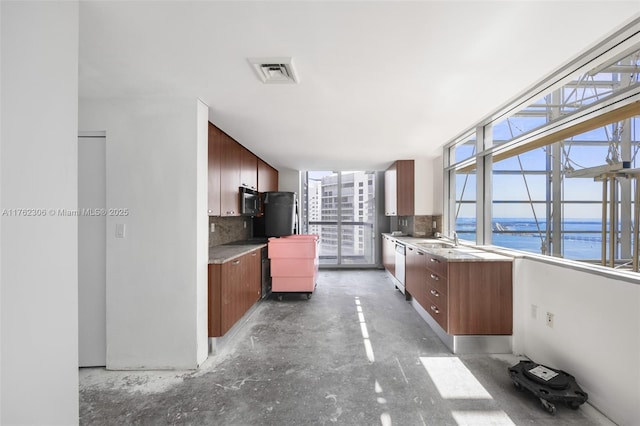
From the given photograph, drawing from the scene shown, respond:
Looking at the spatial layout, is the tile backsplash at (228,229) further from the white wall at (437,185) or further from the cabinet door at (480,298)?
the white wall at (437,185)

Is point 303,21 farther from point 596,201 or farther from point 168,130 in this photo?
point 596,201

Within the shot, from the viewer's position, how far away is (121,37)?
4.86 feet

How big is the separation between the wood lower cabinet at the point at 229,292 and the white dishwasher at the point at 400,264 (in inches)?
88.9

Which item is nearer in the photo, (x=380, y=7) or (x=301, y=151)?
(x=380, y=7)

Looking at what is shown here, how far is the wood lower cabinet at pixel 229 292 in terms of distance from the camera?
2.47m

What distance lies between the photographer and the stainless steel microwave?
365cm

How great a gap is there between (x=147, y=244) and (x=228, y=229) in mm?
1754

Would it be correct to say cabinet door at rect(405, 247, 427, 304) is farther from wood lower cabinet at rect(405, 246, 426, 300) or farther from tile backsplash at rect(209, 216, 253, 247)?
tile backsplash at rect(209, 216, 253, 247)

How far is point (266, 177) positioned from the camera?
16.4ft

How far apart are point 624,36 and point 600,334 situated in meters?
1.82

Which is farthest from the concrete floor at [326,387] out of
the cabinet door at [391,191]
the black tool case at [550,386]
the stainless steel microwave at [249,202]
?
the cabinet door at [391,191]
